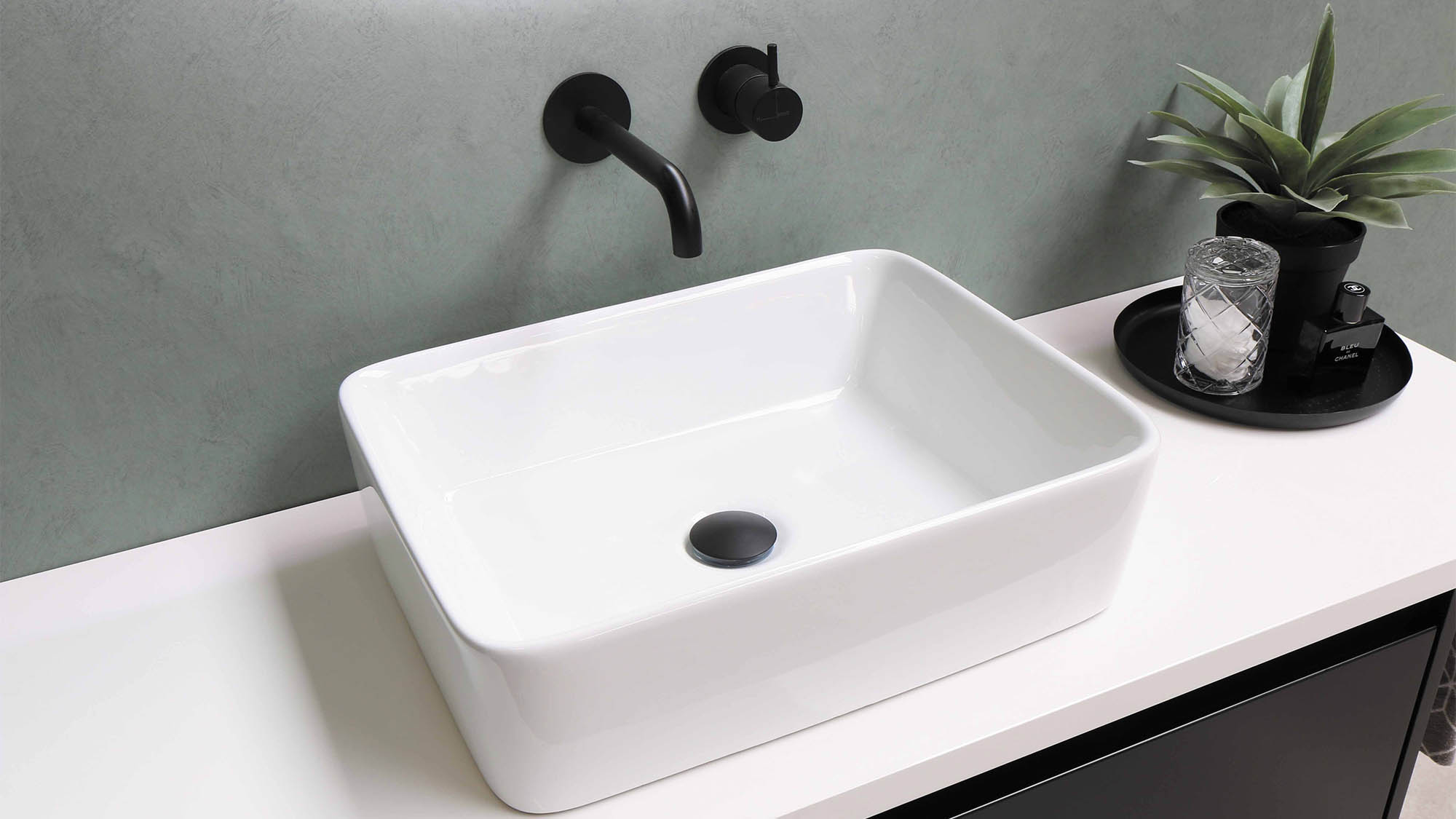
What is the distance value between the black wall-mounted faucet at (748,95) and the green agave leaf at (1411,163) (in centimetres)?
60

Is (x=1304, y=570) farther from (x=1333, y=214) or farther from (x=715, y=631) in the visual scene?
(x=715, y=631)

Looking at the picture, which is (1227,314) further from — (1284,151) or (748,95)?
(748,95)

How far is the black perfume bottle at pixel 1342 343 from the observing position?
112 cm

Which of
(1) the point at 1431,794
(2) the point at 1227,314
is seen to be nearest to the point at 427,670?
(2) the point at 1227,314

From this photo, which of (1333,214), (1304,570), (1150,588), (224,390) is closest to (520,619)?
(224,390)

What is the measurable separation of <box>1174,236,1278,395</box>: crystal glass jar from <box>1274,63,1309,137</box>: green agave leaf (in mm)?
169

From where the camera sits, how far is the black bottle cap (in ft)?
3.64

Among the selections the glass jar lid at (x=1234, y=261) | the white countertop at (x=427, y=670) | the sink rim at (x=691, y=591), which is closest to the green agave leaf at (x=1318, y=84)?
the glass jar lid at (x=1234, y=261)

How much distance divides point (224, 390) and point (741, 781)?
22.6 inches

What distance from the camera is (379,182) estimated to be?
96cm

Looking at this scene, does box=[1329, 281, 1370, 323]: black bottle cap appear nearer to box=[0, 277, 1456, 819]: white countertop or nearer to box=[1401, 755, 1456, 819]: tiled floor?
box=[0, 277, 1456, 819]: white countertop

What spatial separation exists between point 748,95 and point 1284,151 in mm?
558

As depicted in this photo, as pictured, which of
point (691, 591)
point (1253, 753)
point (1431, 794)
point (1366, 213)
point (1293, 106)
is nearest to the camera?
point (691, 591)

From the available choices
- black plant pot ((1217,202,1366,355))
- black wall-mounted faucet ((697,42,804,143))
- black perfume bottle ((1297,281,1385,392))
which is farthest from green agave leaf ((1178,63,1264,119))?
black wall-mounted faucet ((697,42,804,143))
